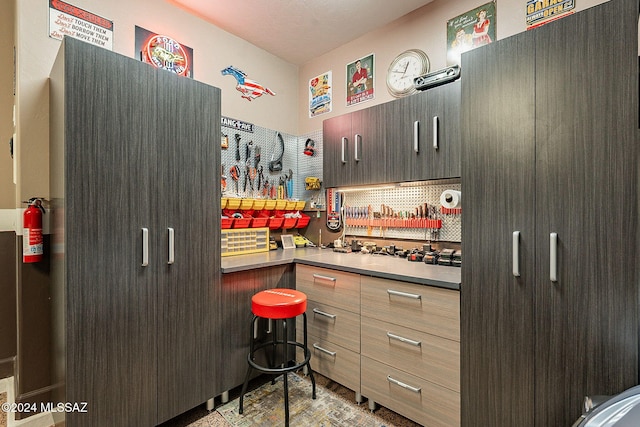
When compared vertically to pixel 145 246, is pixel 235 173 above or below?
above

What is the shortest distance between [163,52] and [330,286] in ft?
7.25

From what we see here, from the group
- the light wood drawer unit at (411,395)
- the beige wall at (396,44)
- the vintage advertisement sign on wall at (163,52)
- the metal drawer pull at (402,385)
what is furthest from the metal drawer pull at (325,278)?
the vintage advertisement sign on wall at (163,52)

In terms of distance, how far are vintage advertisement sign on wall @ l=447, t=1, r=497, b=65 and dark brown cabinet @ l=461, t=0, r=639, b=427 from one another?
0.83 m

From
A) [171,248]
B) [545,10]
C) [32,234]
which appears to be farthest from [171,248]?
[545,10]

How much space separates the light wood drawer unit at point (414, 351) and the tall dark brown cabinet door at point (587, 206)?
37 centimetres

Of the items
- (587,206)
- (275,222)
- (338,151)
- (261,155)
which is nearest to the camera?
(587,206)

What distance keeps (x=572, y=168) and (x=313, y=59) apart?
8.91 ft

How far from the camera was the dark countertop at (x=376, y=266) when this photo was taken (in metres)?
1.65

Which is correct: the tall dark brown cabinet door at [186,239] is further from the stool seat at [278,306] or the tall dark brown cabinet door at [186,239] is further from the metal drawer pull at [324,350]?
the metal drawer pull at [324,350]

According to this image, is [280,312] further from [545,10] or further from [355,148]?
[545,10]

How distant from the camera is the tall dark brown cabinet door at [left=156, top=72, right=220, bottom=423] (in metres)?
1.69

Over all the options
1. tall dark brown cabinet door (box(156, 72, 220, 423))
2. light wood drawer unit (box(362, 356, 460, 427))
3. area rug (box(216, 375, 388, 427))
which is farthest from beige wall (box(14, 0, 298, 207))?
light wood drawer unit (box(362, 356, 460, 427))

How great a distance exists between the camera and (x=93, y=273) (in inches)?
57.4

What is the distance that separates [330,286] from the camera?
2.11m
